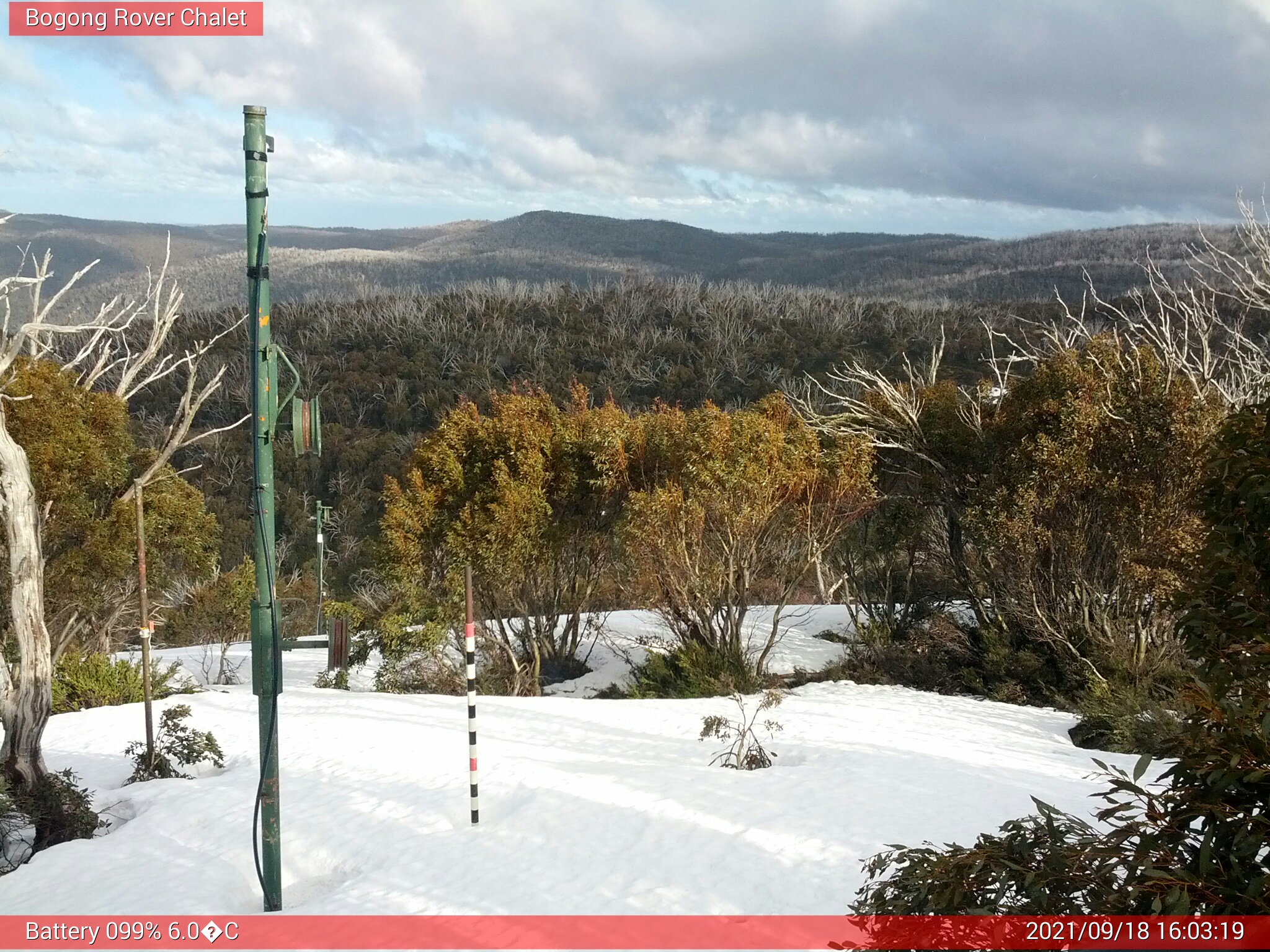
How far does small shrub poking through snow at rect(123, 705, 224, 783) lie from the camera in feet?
32.4

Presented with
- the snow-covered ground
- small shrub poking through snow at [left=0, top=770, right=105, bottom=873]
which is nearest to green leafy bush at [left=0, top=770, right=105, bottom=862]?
small shrub poking through snow at [left=0, top=770, right=105, bottom=873]

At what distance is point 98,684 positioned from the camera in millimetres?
14273

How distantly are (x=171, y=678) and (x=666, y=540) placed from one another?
8438 mm

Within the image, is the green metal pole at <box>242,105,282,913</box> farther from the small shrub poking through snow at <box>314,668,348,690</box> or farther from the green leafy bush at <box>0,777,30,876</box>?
the small shrub poking through snow at <box>314,668,348,690</box>

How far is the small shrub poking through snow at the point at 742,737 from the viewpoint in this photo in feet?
30.7

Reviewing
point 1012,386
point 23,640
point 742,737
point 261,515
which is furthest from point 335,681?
point 1012,386

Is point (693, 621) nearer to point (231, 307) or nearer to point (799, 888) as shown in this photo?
point (799, 888)

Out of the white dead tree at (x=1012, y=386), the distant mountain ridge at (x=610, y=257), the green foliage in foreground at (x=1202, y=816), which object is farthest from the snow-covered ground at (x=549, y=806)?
the distant mountain ridge at (x=610, y=257)

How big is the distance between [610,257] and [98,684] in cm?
9115

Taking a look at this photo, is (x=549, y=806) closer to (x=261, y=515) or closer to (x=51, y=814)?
(x=261, y=515)

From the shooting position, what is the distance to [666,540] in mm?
14734

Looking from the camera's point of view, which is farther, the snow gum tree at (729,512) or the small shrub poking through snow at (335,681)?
the small shrub poking through snow at (335,681)

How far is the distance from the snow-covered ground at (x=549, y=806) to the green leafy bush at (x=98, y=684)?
1293 mm

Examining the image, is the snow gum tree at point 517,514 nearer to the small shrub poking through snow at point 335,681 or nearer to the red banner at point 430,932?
the small shrub poking through snow at point 335,681
